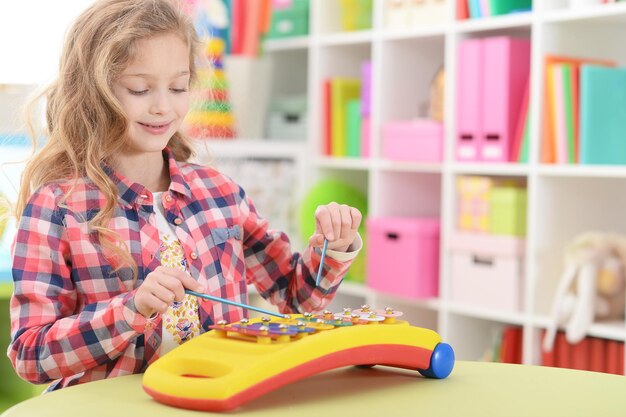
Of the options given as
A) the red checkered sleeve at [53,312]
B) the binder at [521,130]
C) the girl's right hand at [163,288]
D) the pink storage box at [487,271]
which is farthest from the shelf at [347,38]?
the girl's right hand at [163,288]

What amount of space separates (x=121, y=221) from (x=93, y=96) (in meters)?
0.17

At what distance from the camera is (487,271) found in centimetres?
274

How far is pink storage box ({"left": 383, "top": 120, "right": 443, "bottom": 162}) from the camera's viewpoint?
113 inches

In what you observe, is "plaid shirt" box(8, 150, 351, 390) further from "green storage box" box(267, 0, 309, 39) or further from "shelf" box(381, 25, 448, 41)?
"green storage box" box(267, 0, 309, 39)

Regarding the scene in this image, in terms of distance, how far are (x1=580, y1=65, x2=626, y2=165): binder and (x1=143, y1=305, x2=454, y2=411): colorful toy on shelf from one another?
1424mm

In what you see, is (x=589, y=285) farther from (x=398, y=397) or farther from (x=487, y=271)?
(x=398, y=397)

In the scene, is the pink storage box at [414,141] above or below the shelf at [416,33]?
below

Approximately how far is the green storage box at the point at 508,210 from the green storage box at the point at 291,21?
100 cm

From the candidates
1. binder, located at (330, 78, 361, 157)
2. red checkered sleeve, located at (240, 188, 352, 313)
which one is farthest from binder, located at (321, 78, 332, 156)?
red checkered sleeve, located at (240, 188, 352, 313)

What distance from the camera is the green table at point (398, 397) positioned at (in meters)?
1.00

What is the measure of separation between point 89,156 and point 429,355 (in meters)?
0.52

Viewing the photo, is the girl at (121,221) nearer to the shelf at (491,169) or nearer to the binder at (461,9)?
the shelf at (491,169)

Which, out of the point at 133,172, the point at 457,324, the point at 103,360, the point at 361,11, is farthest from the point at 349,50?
the point at 103,360

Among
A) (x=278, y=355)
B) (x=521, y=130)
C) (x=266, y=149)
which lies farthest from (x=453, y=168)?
(x=278, y=355)
